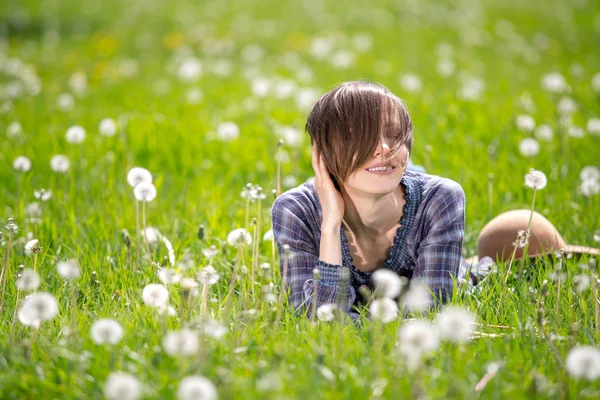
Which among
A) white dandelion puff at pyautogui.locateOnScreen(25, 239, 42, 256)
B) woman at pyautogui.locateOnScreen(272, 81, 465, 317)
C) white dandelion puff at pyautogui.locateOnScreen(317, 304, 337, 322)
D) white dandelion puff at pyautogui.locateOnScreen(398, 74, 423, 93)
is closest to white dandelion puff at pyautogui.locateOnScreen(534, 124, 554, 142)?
white dandelion puff at pyautogui.locateOnScreen(398, 74, 423, 93)

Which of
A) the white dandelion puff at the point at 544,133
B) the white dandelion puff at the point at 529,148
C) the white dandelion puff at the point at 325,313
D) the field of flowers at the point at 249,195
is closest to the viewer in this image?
the field of flowers at the point at 249,195

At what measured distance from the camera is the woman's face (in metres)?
2.51

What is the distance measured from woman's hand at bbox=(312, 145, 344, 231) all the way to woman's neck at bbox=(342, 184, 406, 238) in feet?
0.25

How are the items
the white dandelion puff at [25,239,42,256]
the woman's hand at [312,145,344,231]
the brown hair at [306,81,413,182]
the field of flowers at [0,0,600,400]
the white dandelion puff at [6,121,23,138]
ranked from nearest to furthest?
the field of flowers at [0,0,600,400]
the white dandelion puff at [25,239,42,256]
the brown hair at [306,81,413,182]
the woman's hand at [312,145,344,231]
the white dandelion puff at [6,121,23,138]

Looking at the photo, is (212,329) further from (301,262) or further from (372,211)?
(372,211)

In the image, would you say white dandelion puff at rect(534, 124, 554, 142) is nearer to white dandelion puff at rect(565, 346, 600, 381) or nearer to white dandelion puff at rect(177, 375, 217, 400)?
white dandelion puff at rect(565, 346, 600, 381)

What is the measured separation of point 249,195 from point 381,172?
53 centimetres

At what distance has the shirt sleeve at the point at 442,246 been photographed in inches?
104

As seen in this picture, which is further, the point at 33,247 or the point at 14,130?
the point at 14,130

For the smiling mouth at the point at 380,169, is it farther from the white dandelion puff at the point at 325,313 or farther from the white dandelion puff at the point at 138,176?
the white dandelion puff at the point at 138,176

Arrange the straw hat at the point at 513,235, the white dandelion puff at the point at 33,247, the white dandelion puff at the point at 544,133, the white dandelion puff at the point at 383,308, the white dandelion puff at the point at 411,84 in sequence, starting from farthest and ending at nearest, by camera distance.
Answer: the white dandelion puff at the point at 411,84 < the white dandelion puff at the point at 544,133 < the straw hat at the point at 513,235 < the white dandelion puff at the point at 33,247 < the white dandelion puff at the point at 383,308

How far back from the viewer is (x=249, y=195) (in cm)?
278

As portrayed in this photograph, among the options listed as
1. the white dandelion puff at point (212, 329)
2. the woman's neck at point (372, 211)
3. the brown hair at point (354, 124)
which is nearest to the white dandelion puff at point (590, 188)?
the woman's neck at point (372, 211)

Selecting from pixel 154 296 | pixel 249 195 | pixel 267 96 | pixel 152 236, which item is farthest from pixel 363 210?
pixel 267 96
